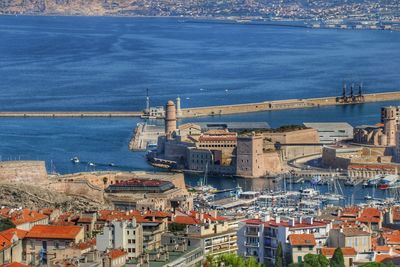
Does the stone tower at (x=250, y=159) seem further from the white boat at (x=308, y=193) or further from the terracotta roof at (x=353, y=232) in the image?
the terracotta roof at (x=353, y=232)

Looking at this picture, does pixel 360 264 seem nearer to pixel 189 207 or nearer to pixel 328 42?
pixel 189 207

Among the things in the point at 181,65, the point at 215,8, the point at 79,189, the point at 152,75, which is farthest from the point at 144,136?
the point at 215,8

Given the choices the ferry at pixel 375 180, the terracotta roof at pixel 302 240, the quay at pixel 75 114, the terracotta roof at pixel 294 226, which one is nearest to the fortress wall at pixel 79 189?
the terracotta roof at pixel 294 226

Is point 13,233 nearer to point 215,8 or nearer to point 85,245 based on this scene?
point 85,245

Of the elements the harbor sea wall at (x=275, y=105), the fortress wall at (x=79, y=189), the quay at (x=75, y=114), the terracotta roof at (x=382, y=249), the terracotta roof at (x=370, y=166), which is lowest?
the harbor sea wall at (x=275, y=105)

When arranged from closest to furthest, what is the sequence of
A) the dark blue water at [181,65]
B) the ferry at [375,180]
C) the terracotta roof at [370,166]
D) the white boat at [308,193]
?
the white boat at [308,193] < the ferry at [375,180] < the terracotta roof at [370,166] < the dark blue water at [181,65]

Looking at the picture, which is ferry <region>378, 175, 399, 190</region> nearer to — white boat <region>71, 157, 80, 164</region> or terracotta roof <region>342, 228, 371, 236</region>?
white boat <region>71, 157, 80, 164</region>

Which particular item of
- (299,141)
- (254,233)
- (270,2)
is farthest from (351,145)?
(270,2)
